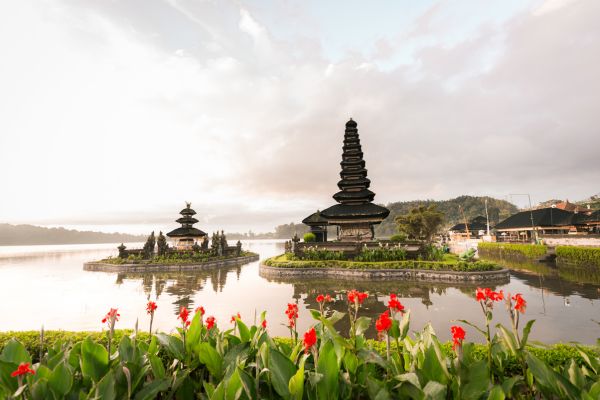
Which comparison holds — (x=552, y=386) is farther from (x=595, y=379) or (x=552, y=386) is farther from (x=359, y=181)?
(x=359, y=181)

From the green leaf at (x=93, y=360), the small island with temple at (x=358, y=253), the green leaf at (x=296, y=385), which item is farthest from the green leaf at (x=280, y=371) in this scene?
the small island with temple at (x=358, y=253)

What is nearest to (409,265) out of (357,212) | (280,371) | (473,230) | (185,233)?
(357,212)

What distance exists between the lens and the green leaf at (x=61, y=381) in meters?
2.04

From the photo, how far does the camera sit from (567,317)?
370 inches

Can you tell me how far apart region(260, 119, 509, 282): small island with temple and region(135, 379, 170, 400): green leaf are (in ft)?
58.1

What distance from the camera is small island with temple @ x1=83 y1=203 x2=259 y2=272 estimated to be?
84.7 feet

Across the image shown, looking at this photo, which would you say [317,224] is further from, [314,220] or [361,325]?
[361,325]

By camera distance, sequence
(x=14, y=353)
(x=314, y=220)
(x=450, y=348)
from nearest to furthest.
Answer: (x=14, y=353)
(x=450, y=348)
(x=314, y=220)

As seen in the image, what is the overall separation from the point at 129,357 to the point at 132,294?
15.3 meters

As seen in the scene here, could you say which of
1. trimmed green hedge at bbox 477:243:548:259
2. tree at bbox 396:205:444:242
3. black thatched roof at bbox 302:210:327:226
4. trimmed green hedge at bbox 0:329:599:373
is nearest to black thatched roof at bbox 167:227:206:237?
black thatched roof at bbox 302:210:327:226

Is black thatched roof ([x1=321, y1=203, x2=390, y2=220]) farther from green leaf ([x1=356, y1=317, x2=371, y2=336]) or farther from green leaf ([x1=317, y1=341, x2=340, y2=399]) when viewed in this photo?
green leaf ([x1=317, y1=341, x2=340, y2=399])

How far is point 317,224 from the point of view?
3512 centimetres

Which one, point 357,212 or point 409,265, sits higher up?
point 357,212

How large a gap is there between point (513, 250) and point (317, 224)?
2230cm
